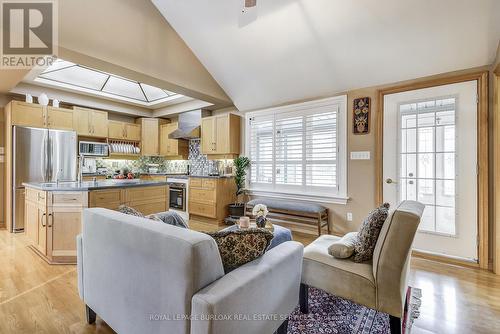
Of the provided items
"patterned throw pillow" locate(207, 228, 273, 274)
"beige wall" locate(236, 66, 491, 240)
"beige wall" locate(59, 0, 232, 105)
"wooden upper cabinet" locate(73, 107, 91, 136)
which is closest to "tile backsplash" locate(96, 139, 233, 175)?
"wooden upper cabinet" locate(73, 107, 91, 136)

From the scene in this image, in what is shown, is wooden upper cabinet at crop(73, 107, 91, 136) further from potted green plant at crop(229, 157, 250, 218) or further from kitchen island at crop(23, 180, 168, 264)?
potted green plant at crop(229, 157, 250, 218)

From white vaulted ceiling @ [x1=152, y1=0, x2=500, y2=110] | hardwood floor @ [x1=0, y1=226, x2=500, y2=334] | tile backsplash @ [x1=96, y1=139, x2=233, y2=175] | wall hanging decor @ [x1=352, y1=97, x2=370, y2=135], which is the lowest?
hardwood floor @ [x1=0, y1=226, x2=500, y2=334]

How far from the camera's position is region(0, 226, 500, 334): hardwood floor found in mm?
1759

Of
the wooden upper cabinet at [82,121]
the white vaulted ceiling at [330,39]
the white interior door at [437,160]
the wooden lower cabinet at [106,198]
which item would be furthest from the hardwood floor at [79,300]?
the wooden upper cabinet at [82,121]

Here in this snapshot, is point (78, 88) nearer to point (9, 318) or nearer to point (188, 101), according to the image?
point (188, 101)

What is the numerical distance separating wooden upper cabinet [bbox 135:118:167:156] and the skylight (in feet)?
1.77

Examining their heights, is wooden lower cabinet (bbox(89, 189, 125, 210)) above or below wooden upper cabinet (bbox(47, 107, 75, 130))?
below

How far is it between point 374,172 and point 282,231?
6.12 feet

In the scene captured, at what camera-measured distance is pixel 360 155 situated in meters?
3.61

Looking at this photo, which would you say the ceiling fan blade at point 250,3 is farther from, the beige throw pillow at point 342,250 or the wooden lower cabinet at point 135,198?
the wooden lower cabinet at point 135,198

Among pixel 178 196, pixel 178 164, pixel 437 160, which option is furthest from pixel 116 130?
pixel 437 160

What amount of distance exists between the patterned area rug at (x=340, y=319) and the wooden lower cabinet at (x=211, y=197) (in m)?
2.93

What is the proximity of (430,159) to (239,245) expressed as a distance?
295cm

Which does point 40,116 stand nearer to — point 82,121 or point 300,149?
point 82,121
